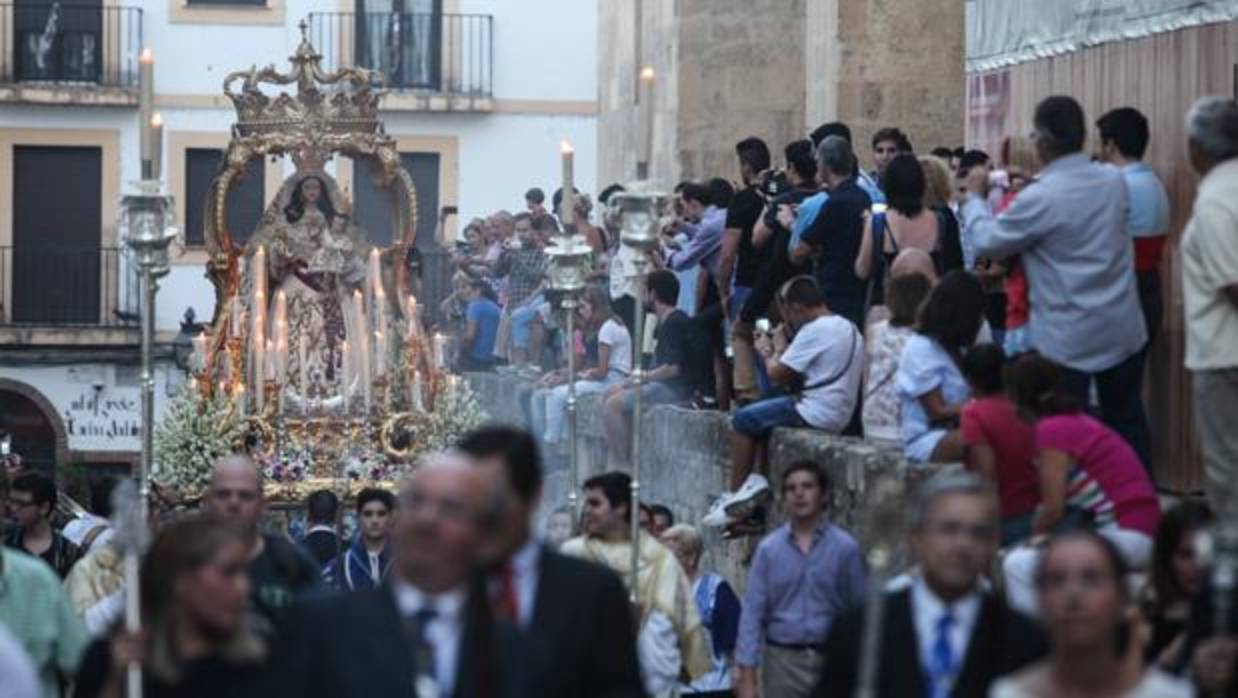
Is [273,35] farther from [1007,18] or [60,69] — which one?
[1007,18]

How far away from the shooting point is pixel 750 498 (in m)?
18.0

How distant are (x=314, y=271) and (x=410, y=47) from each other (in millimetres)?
23326

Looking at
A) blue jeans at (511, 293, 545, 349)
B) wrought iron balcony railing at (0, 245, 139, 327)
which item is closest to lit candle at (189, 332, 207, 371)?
blue jeans at (511, 293, 545, 349)

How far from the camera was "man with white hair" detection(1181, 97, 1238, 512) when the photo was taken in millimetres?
12758

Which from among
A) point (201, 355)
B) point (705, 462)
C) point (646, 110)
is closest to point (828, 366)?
point (646, 110)

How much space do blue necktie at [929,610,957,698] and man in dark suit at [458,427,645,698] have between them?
27.1 inches

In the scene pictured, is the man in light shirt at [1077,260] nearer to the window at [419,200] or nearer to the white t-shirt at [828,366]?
the white t-shirt at [828,366]

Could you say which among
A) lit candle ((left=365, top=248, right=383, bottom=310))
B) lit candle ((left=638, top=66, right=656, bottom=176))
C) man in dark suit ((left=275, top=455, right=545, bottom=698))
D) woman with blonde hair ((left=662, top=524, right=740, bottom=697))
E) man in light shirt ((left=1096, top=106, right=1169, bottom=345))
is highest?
lit candle ((left=638, top=66, right=656, bottom=176))

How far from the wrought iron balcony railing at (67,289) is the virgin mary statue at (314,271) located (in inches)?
→ 874

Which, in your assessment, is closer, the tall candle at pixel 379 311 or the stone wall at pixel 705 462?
the stone wall at pixel 705 462

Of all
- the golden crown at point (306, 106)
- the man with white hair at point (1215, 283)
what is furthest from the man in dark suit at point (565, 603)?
the golden crown at point (306, 106)

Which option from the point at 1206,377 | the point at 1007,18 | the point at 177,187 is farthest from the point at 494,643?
the point at 177,187

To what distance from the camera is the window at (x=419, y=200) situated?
40469 millimetres

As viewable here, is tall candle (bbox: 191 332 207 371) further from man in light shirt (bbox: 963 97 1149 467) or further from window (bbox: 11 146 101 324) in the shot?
window (bbox: 11 146 101 324)
